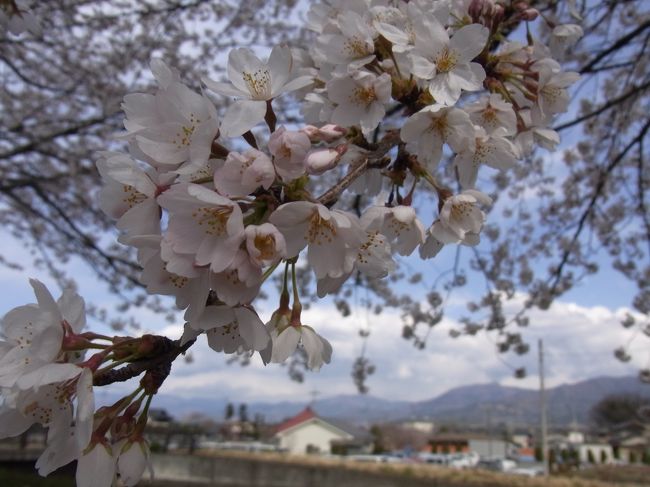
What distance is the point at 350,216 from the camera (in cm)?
84

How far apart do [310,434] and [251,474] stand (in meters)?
28.9

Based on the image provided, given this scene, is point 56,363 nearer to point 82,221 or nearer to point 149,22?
point 149,22

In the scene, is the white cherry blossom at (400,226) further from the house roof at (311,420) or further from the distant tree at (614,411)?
the distant tree at (614,411)

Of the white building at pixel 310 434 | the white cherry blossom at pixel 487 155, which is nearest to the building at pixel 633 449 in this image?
the white building at pixel 310 434

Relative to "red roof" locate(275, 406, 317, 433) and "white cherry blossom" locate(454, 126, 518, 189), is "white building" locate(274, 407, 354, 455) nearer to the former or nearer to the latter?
"red roof" locate(275, 406, 317, 433)

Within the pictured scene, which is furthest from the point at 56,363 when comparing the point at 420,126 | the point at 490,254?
the point at 490,254

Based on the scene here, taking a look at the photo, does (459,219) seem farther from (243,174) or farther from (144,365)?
(144,365)

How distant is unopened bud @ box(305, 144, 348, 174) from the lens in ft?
2.68

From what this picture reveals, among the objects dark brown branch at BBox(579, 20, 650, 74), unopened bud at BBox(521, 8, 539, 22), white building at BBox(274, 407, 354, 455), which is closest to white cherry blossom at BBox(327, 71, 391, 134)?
unopened bud at BBox(521, 8, 539, 22)

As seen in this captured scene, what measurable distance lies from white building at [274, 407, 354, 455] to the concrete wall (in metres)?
26.9

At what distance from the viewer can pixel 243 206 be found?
78cm

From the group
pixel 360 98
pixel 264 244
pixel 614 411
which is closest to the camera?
pixel 264 244

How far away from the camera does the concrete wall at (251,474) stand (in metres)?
9.91

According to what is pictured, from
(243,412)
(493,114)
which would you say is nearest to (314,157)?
(493,114)
